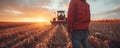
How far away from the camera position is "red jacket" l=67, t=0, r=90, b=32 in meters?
2.97

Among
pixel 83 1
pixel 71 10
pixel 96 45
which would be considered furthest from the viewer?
pixel 96 45

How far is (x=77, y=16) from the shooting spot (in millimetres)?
3018

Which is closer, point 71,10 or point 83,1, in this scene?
point 71,10

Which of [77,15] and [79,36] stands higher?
[77,15]

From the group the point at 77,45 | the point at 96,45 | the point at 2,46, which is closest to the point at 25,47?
the point at 2,46

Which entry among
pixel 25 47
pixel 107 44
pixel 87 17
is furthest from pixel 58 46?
pixel 87 17

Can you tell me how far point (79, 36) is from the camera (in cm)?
305

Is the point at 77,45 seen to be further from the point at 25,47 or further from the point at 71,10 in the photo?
the point at 25,47

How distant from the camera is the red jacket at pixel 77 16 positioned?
2.97 m

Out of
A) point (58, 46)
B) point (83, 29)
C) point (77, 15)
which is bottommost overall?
point (58, 46)

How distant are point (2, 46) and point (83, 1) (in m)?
4.52

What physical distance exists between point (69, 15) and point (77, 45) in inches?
18.1

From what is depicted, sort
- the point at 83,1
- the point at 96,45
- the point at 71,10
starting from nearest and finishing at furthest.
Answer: the point at 71,10
the point at 83,1
the point at 96,45

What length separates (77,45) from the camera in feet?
9.95
